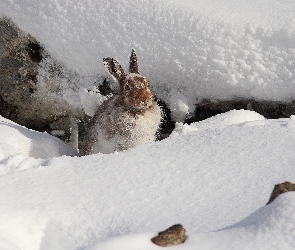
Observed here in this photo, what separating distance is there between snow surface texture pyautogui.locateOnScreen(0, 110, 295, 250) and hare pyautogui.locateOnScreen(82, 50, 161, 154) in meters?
0.94

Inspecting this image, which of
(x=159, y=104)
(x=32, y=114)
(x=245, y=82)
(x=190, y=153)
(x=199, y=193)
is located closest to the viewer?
(x=199, y=193)

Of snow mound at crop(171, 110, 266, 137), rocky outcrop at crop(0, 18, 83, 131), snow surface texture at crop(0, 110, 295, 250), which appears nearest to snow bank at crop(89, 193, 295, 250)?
snow surface texture at crop(0, 110, 295, 250)

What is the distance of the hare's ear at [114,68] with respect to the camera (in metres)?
4.32

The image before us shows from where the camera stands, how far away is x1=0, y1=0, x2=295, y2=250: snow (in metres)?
2.25

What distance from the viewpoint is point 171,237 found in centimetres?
171

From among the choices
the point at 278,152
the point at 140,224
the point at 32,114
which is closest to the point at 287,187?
the point at 140,224

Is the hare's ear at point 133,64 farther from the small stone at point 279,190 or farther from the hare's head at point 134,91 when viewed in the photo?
the small stone at point 279,190

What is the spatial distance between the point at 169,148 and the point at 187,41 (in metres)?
1.58

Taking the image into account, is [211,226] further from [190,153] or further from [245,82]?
[245,82]

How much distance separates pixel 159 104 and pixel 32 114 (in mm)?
1253

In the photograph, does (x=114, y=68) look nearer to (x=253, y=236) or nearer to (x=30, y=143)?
(x=30, y=143)

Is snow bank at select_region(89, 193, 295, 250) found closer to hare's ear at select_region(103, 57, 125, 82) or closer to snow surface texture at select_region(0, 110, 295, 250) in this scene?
snow surface texture at select_region(0, 110, 295, 250)

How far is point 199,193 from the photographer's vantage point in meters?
2.54

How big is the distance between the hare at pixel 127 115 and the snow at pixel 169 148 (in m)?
0.25
